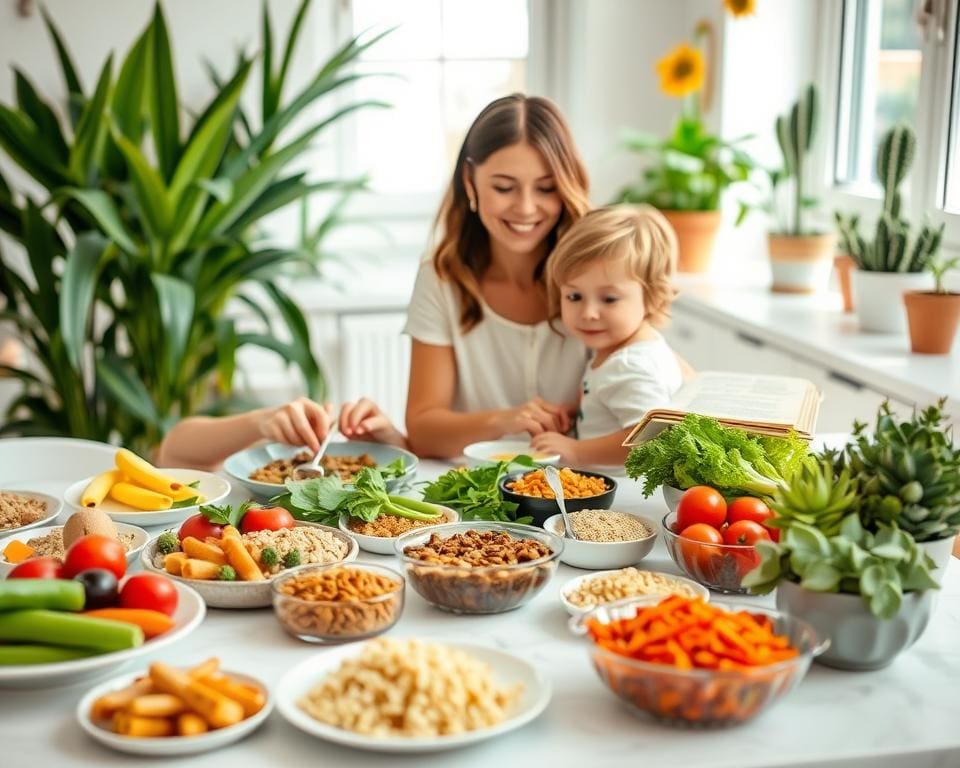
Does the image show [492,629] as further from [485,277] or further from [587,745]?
[485,277]

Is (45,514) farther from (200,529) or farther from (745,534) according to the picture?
(745,534)

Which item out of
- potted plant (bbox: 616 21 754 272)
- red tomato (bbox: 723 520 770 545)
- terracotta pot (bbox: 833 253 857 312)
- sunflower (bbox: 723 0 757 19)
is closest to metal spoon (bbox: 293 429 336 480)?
red tomato (bbox: 723 520 770 545)

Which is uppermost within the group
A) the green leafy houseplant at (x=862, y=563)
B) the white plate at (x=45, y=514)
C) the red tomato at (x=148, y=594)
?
the green leafy houseplant at (x=862, y=563)

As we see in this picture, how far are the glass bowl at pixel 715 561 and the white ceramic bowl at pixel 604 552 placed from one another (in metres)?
0.06

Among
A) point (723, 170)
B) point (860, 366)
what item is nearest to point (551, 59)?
point (723, 170)

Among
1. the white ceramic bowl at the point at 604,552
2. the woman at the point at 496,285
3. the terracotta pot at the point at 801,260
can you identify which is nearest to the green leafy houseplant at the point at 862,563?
the white ceramic bowl at the point at 604,552

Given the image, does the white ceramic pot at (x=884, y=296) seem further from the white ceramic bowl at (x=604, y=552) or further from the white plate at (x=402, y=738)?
the white plate at (x=402, y=738)

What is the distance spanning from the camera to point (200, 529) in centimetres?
147

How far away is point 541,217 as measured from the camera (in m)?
2.25

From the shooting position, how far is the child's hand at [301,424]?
1938 millimetres

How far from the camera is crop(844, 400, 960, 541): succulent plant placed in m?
1.23

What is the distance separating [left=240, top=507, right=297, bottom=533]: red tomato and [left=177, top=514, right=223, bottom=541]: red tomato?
3cm

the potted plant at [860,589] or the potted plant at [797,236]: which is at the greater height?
the potted plant at [797,236]

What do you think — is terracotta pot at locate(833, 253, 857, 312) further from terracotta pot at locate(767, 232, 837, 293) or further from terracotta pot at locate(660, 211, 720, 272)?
terracotta pot at locate(660, 211, 720, 272)
